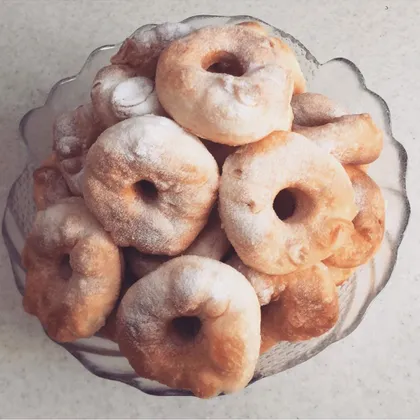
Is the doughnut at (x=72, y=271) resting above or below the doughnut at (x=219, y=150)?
below

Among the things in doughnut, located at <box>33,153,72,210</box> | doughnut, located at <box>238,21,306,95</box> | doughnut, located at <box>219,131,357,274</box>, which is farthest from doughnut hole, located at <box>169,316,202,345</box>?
doughnut, located at <box>238,21,306,95</box>

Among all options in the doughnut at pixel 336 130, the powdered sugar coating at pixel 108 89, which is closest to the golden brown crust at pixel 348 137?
the doughnut at pixel 336 130

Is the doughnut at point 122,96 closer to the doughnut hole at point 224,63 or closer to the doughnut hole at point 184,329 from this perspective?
the doughnut hole at point 224,63

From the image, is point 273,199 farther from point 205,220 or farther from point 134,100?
point 134,100

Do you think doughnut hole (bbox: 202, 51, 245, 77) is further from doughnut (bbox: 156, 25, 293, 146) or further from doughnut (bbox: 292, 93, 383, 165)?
doughnut (bbox: 292, 93, 383, 165)

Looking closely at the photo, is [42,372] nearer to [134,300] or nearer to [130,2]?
[134,300]

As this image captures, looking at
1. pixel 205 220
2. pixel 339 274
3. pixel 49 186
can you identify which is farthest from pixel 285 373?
pixel 49 186
